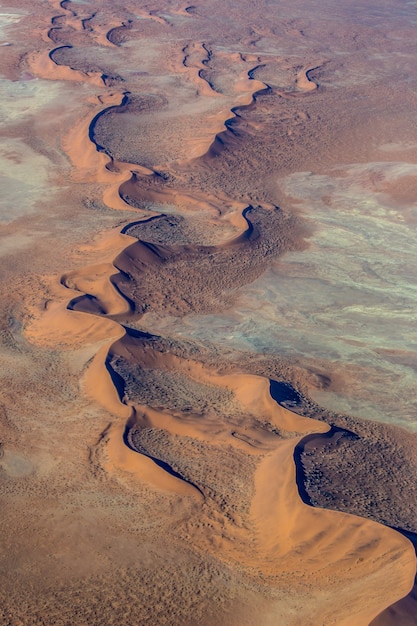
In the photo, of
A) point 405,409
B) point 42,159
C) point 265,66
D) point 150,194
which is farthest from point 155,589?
point 265,66

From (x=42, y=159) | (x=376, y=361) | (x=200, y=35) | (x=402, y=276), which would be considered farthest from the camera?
(x=200, y=35)

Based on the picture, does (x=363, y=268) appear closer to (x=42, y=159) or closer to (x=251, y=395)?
(x=251, y=395)

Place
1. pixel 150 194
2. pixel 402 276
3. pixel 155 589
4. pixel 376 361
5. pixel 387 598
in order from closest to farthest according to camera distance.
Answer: pixel 387 598 < pixel 155 589 < pixel 376 361 < pixel 402 276 < pixel 150 194

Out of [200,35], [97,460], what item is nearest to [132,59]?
[200,35]

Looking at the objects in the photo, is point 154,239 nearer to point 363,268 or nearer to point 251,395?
point 363,268

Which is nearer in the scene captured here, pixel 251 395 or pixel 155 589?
pixel 155 589

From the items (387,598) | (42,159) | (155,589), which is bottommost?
(42,159)

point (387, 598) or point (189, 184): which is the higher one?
point (387, 598)
